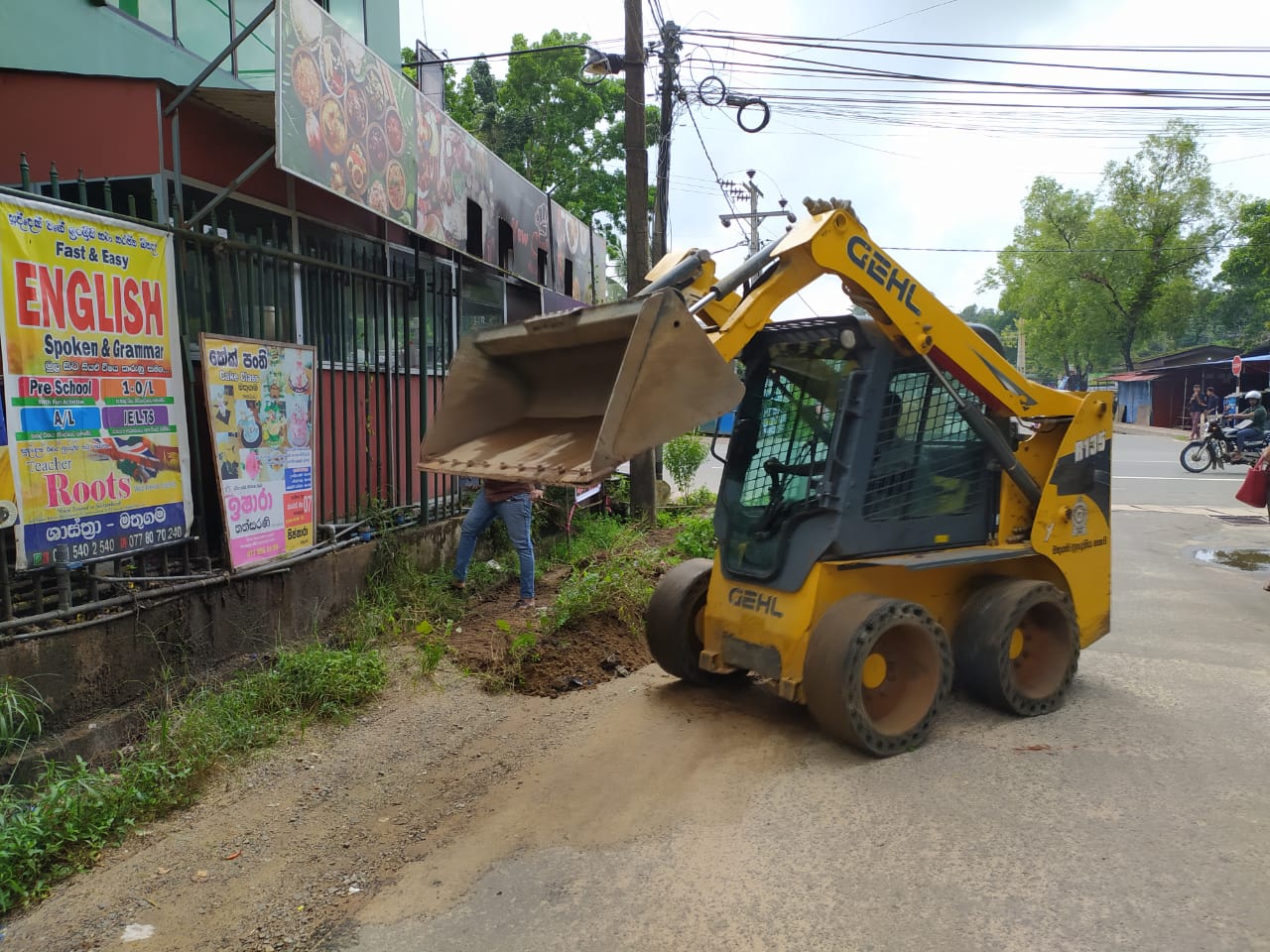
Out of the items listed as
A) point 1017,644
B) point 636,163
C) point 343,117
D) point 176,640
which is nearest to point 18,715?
point 176,640

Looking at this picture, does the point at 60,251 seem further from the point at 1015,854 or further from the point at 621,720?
the point at 1015,854

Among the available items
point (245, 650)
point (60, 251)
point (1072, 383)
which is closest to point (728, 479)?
point (245, 650)

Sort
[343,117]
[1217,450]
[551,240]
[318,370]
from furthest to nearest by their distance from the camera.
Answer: [1217,450] < [551,240] < [343,117] < [318,370]

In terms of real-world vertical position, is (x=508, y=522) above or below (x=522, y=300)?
below

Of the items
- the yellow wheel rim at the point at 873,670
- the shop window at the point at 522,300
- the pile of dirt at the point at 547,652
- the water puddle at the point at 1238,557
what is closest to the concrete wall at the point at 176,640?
the pile of dirt at the point at 547,652

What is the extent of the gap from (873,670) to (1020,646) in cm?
115

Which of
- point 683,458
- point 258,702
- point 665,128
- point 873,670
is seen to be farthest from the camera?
point 665,128

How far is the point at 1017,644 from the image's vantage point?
14.9ft

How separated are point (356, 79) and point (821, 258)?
4.13 meters

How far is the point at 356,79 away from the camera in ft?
19.9

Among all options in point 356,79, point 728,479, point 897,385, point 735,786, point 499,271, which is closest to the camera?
point 735,786

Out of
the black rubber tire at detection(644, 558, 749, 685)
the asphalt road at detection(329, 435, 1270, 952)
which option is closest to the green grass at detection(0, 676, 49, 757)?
the asphalt road at detection(329, 435, 1270, 952)

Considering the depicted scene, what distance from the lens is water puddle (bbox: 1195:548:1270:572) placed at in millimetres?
8328

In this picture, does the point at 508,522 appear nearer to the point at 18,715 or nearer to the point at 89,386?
the point at 89,386
